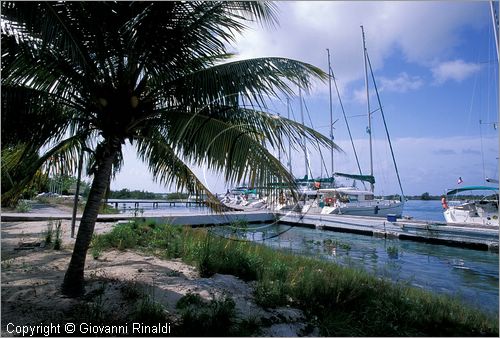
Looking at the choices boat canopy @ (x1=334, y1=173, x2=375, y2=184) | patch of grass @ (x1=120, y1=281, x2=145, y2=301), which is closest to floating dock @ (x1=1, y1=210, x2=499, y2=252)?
boat canopy @ (x1=334, y1=173, x2=375, y2=184)

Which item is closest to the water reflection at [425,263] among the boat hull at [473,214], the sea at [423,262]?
the sea at [423,262]

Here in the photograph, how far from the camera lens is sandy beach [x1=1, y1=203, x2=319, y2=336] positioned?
17.2 ft

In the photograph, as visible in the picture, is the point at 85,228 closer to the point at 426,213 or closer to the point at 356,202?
the point at 356,202

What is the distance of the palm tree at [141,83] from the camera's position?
17.7ft

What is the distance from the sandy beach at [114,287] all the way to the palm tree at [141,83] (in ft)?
1.85

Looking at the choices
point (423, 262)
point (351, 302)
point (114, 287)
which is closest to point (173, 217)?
point (423, 262)

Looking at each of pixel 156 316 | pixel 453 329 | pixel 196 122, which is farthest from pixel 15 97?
pixel 453 329

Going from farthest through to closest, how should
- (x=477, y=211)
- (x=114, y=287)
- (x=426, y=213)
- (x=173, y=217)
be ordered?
(x=426, y=213) → (x=477, y=211) → (x=173, y=217) → (x=114, y=287)

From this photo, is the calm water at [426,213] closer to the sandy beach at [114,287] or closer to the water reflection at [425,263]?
the water reflection at [425,263]

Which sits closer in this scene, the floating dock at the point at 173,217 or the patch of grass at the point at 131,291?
the patch of grass at the point at 131,291

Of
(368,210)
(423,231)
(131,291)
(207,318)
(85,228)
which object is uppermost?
(85,228)

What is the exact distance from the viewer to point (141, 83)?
6090mm

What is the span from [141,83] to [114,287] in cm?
376

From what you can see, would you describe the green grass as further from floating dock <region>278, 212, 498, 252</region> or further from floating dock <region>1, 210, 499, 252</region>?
floating dock <region>278, 212, 498, 252</region>
